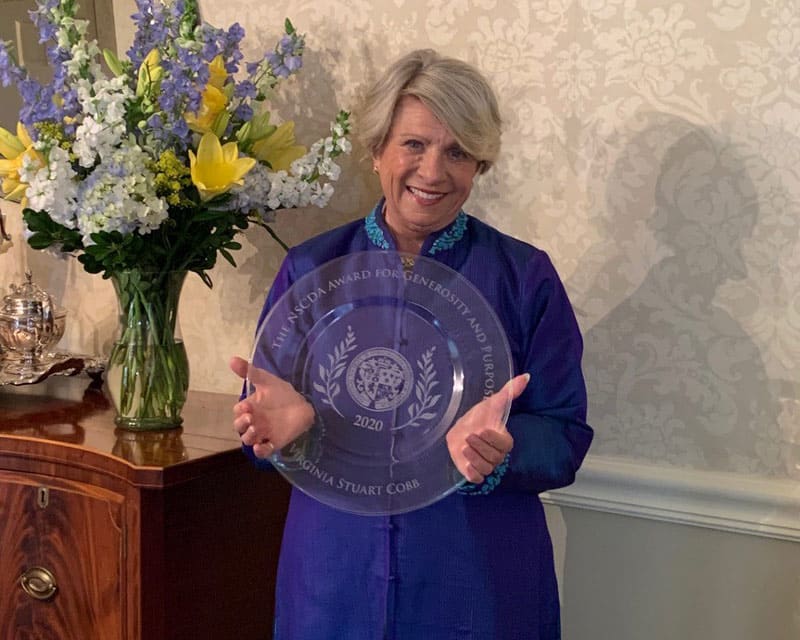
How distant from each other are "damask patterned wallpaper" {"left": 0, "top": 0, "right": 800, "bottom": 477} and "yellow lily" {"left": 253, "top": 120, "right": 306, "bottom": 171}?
264 millimetres

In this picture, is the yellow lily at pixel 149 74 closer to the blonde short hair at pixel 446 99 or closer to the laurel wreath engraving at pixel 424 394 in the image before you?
the blonde short hair at pixel 446 99

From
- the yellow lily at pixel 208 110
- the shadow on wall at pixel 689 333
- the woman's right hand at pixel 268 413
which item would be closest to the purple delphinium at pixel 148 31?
the yellow lily at pixel 208 110

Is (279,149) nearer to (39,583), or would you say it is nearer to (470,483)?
(470,483)

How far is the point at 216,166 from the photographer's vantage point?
1.36 m

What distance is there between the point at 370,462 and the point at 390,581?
0.52 feet

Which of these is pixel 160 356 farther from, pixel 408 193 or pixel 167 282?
pixel 408 193

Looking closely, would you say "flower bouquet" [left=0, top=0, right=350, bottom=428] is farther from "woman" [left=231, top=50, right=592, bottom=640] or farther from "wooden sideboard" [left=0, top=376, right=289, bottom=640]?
"woman" [left=231, top=50, right=592, bottom=640]

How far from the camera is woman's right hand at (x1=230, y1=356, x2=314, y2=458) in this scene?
1131 millimetres

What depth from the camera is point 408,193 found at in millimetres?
1231

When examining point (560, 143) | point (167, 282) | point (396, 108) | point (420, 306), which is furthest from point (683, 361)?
point (167, 282)

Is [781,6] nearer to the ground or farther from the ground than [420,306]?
farther from the ground

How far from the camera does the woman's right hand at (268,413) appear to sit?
3.71 feet

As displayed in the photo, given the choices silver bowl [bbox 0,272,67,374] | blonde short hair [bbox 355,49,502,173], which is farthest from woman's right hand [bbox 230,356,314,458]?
silver bowl [bbox 0,272,67,374]

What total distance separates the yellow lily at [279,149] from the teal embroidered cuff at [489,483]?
0.63m
